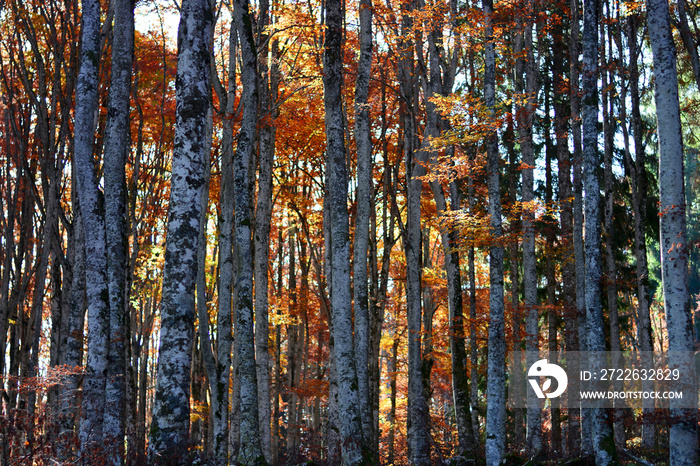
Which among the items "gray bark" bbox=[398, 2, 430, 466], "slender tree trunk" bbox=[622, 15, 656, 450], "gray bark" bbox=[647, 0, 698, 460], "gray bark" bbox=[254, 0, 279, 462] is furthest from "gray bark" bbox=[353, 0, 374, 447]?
"slender tree trunk" bbox=[622, 15, 656, 450]

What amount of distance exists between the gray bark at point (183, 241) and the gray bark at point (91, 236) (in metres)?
2.64

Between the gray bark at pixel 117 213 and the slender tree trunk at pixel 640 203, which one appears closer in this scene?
the gray bark at pixel 117 213

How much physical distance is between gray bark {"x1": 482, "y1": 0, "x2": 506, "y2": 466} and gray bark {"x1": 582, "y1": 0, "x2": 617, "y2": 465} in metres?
1.65

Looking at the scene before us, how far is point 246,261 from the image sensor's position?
1012cm

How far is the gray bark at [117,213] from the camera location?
7.75 m

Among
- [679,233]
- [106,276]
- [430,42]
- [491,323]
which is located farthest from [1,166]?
[679,233]

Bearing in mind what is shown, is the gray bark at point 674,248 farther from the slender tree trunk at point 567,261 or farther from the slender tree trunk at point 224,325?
the slender tree trunk at point 224,325

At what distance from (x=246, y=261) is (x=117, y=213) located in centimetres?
263

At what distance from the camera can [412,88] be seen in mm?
14305

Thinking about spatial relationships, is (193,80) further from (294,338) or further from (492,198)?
(294,338)

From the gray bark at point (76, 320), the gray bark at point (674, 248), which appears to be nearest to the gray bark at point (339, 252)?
the gray bark at point (76, 320)

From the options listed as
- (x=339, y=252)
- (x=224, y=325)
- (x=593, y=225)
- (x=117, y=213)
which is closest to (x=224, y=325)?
(x=224, y=325)

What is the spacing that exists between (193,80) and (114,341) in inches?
162

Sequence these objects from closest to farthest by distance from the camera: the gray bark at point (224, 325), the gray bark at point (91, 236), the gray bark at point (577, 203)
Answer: the gray bark at point (91, 236)
the gray bark at point (224, 325)
the gray bark at point (577, 203)
